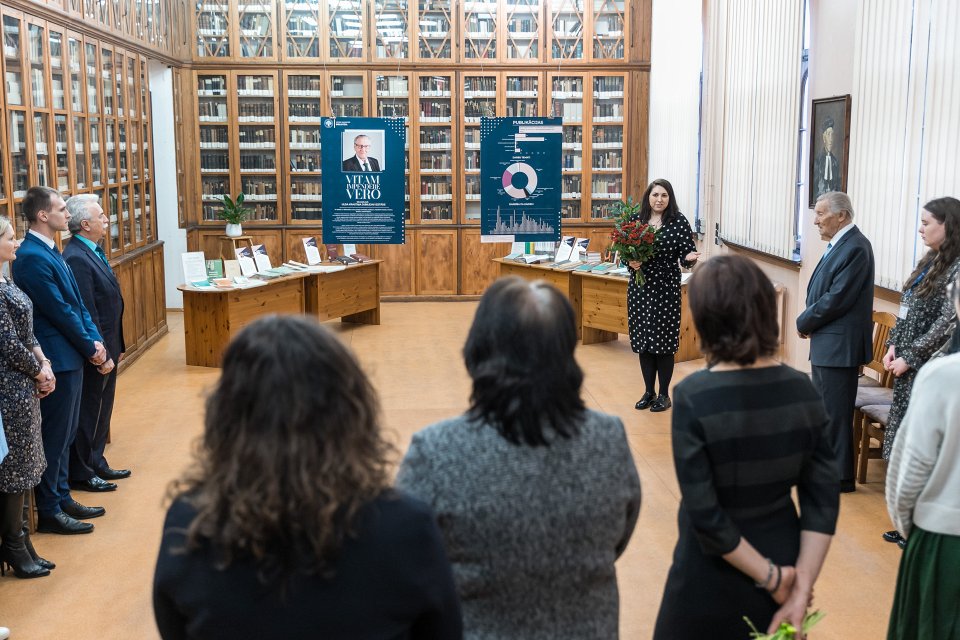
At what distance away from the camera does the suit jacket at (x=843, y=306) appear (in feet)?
16.6

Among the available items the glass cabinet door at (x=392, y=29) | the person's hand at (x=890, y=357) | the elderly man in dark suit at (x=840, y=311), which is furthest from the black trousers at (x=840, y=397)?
the glass cabinet door at (x=392, y=29)

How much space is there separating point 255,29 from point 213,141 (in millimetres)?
1504

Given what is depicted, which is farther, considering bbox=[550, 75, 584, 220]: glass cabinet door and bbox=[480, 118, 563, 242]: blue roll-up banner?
bbox=[550, 75, 584, 220]: glass cabinet door

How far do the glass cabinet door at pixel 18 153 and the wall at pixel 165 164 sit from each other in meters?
4.79

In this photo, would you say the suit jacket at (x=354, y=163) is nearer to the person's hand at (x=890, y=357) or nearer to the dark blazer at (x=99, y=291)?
the dark blazer at (x=99, y=291)

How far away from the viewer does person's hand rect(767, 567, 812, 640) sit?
232 cm

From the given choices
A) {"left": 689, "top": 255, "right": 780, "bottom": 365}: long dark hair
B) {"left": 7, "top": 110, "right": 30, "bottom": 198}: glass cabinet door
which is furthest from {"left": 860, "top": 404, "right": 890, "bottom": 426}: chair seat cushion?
{"left": 7, "top": 110, "right": 30, "bottom": 198}: glass cabinet door

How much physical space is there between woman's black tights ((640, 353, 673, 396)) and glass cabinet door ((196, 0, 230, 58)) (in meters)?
7.58

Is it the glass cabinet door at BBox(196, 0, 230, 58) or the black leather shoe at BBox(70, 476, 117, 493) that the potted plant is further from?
the black leather shoe at BBox(70, 476, 117, 493)

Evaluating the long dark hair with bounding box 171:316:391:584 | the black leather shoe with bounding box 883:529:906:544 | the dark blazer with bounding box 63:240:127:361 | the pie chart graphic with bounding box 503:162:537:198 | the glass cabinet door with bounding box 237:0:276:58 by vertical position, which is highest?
the glass cabinet door with bounding box 237:0:276:58

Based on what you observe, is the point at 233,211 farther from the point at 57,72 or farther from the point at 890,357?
the point at 890,357

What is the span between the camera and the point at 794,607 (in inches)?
91.3

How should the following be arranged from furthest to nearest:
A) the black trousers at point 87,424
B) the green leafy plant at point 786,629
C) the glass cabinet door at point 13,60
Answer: the glass cabinet door at point 13,60, the black trousers at point 87,424, the green leafy plant at point 786,629

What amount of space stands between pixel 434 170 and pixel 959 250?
9.01 m
